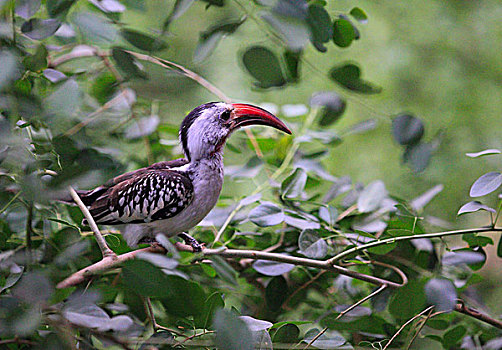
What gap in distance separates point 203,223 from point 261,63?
0.25 metres

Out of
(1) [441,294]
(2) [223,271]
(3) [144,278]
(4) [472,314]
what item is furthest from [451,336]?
(3) [144,278]

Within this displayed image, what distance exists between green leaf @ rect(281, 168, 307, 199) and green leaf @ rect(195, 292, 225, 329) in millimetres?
270

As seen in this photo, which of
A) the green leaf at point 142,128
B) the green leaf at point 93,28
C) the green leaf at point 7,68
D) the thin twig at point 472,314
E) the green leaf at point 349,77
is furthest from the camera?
the green leaf at point 142,128

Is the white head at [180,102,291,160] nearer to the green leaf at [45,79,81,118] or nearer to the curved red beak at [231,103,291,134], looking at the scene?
the curved red beak at [231,103,291,134]

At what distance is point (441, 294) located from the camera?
46 centimetres

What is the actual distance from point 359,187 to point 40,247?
0.50 metres

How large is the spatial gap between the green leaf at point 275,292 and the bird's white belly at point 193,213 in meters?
0.15

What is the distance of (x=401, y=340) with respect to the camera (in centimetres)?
63

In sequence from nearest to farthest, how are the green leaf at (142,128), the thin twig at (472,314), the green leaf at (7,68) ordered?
the green leaf at (7,68) → the thin twig at (472,314) → the green leaf at (142,128)

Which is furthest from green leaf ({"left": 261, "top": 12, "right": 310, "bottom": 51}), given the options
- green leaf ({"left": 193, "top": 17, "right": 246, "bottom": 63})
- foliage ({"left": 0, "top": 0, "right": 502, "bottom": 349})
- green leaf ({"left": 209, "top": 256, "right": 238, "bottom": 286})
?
green leaf ({"left": 209, "top": 256, "right": 238, "bottom": 286})

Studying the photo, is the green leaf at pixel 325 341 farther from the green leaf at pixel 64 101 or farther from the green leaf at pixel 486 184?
the green leaf at pixel 64 101

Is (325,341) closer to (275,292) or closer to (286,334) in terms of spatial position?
(286,334)

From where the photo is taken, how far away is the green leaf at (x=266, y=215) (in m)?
0.64

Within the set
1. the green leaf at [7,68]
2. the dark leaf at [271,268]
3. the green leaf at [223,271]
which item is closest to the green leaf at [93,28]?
the green leaf at [7,68]
